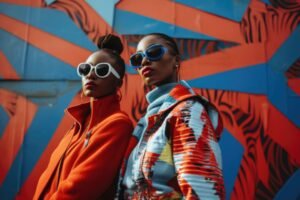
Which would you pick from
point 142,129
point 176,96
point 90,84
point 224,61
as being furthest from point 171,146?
point 224,61

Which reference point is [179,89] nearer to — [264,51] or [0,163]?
[264,51]

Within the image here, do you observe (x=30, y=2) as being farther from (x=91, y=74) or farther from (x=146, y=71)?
(x=146, y=71)

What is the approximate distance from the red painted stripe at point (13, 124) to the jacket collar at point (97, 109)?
1623 millimetres

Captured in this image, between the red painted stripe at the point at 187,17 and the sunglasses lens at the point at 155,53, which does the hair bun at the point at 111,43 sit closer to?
the sunglasses lens at the point at 155,53

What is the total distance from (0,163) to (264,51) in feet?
9.23

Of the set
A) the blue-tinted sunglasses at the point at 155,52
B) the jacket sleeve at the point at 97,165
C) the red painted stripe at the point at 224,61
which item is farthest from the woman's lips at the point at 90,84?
the red painted stripe at the point at 224,61

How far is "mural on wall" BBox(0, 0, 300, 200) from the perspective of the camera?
3234 millimetres

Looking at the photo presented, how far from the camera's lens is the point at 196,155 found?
4.20 feet

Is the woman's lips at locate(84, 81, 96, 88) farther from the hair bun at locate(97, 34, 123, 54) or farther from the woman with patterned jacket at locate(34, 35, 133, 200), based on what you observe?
the hair bun at locate(97, 34, 123, 54)

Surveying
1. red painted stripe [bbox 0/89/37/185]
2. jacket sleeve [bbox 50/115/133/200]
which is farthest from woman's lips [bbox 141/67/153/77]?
red painted stripe [bbox 0/89/37/185]

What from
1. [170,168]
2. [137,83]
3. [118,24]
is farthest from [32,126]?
[170,168]

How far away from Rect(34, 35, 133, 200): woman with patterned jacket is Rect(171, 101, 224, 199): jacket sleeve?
0.43 meters

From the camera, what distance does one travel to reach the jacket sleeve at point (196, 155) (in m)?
1.24

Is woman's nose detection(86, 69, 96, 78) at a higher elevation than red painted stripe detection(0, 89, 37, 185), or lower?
higher
